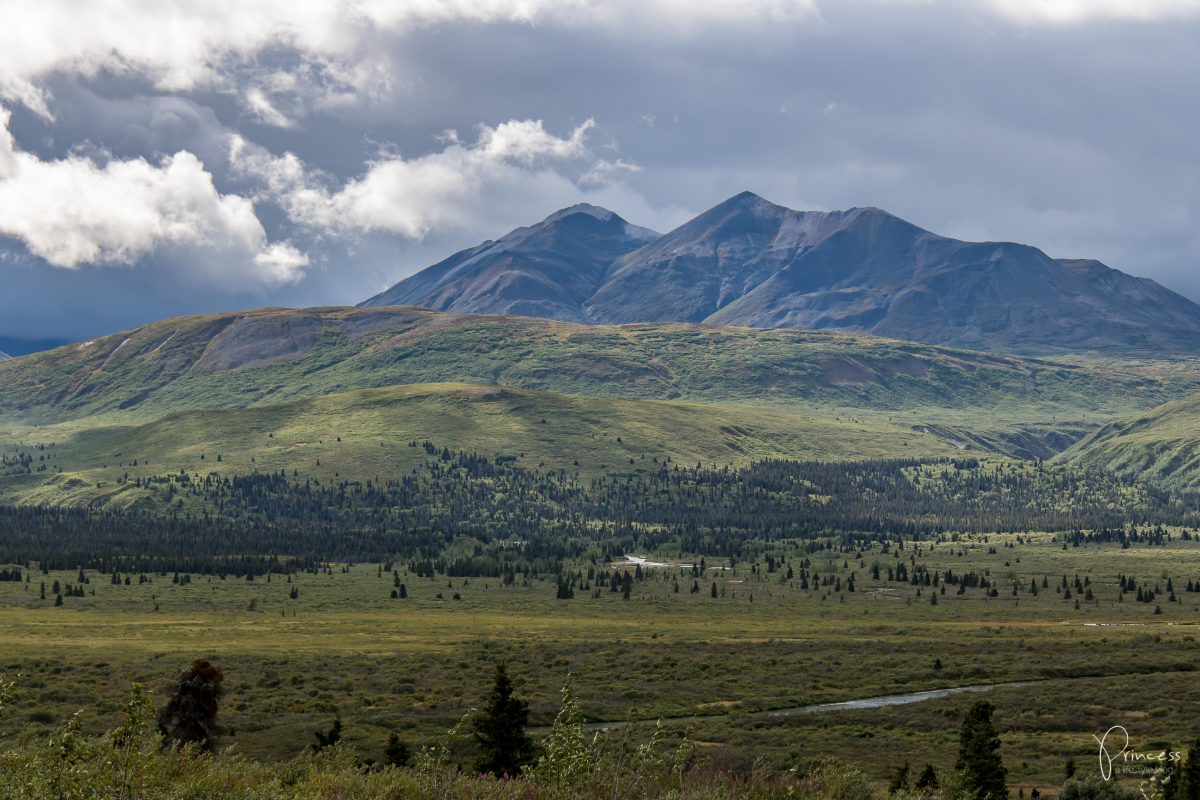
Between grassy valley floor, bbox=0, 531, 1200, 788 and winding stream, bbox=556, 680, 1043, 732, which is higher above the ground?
grassy valley floor, bbox=0, 531, 1200, 788

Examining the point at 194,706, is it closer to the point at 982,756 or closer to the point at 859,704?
the point at 982,756

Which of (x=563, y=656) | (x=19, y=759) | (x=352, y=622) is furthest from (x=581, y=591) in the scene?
(x=19, y=759)

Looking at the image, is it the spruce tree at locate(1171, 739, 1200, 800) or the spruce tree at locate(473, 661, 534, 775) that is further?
the spruce tree at locate(473, 661, 534, 775)

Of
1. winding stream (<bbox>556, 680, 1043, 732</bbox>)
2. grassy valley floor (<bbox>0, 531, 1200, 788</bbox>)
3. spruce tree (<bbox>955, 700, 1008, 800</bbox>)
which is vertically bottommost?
winding stream (<bbox>556, 680, 1043, 732</bbox>)

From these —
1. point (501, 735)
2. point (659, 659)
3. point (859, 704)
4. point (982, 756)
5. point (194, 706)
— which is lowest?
point (859, 704)

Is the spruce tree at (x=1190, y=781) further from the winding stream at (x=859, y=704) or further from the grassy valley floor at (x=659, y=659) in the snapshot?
the winding stream at (x=859, y=704)

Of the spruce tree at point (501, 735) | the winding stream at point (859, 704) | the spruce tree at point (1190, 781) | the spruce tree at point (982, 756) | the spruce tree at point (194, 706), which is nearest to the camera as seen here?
the spruce tree at point (1190, 781)

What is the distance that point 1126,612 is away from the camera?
526ft

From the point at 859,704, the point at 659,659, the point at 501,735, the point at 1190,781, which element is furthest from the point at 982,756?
the point at 659,659

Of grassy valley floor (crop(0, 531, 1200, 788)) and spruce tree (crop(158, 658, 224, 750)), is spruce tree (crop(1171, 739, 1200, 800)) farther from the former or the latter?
spruce tree (crop(158, 658, 224, 750))

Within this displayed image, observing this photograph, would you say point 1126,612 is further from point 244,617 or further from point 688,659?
point 244,617

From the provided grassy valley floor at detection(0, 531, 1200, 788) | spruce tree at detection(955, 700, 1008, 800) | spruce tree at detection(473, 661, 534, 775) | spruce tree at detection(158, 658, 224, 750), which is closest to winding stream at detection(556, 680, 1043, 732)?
grassy valley floor at detection(0, 531, 1200, 788)

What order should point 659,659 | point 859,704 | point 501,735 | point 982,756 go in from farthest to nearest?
point 659,659 < point 859,704 < point 501,735 < point 982,756

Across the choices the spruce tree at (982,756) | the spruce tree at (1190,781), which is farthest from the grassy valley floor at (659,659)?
the spruce tree at (1190,781)
